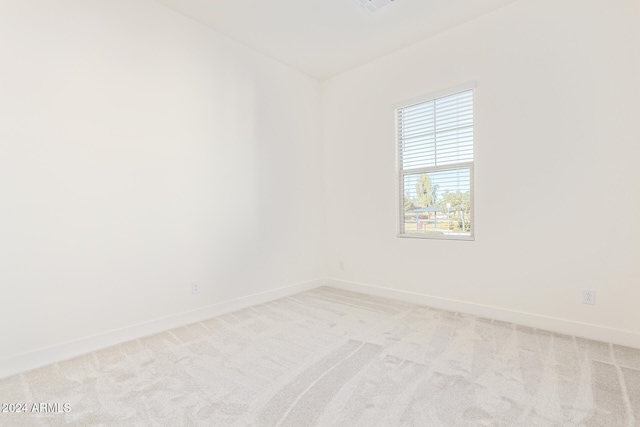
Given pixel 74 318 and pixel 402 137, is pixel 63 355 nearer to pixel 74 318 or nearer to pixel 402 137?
pixel 74 318

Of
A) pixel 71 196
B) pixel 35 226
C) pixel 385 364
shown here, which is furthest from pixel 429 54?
pixel 35 226

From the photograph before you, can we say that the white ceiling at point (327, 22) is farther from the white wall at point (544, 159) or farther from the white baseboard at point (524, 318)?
the white baseboard at point (524, 318)

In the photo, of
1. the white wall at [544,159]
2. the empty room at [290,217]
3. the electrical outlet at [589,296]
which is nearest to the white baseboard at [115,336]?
the empty room at [290,217]

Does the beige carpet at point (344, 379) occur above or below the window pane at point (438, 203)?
below

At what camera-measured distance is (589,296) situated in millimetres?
2438

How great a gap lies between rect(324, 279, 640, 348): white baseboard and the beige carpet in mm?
101

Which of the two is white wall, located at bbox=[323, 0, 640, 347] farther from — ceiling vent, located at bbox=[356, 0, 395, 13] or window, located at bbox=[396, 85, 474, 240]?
ceiling vent, located at bbox=[356, 0, 395, 13]

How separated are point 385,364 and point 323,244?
94.8 inches

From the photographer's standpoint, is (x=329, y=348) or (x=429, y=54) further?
(x=429, y=54)

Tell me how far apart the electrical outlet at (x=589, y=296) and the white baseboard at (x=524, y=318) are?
0.18 metres

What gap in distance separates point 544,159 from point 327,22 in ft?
7.77

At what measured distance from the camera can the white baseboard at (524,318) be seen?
7.61ft

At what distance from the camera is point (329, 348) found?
233cm

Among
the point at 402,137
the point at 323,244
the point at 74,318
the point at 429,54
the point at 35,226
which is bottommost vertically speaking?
the point at 74,318
